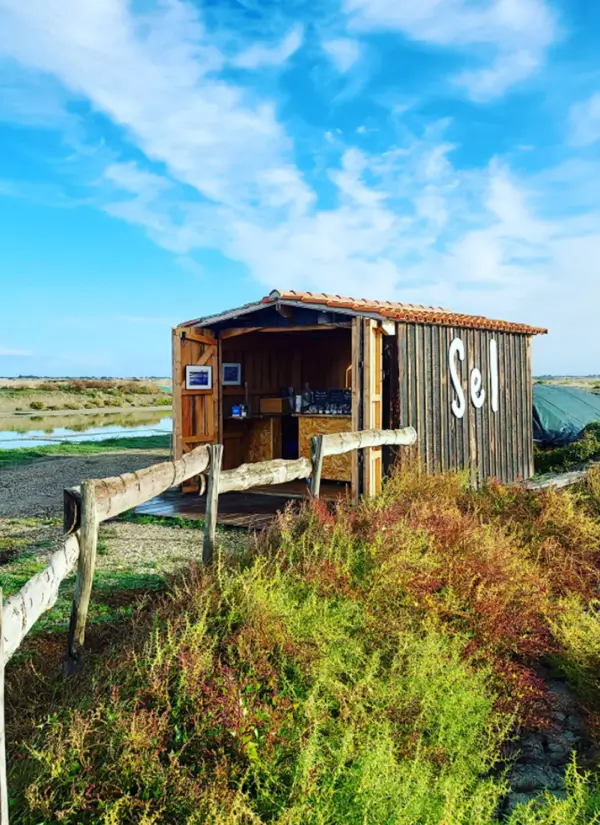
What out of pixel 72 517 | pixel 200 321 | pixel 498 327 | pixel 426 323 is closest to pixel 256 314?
pixel 200 321

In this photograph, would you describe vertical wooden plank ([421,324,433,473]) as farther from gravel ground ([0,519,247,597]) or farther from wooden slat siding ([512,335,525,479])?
gravel ground ([0,519,247,597])

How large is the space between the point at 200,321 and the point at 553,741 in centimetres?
876

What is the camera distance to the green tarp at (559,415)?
17766mm


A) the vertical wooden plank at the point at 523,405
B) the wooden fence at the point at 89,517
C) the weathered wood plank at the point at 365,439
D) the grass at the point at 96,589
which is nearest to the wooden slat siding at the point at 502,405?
the vertical wooden plank at the point at 523,405

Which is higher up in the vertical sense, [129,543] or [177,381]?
[177,381]

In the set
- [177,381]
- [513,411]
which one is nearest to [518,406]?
[513,411]

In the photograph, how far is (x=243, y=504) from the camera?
36.2 feet

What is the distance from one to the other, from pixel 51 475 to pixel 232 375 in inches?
174

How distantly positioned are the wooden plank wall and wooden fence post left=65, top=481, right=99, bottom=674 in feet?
22.2

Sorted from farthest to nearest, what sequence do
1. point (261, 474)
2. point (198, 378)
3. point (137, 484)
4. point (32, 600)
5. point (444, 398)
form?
point (198, 378)
point (444, 398)
point (261, 474)
point (137, 484)
point (32, 600)

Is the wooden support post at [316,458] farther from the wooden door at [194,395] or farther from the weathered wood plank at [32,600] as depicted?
the wooden door at [194,395]

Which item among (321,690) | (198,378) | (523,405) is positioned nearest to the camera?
(321,690)

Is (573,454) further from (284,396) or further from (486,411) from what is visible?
(284,396)

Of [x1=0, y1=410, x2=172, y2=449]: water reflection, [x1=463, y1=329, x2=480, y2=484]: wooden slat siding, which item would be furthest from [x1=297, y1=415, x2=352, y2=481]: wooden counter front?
[x1=0, y1=410, x2=172, y2=449]: water reflection
